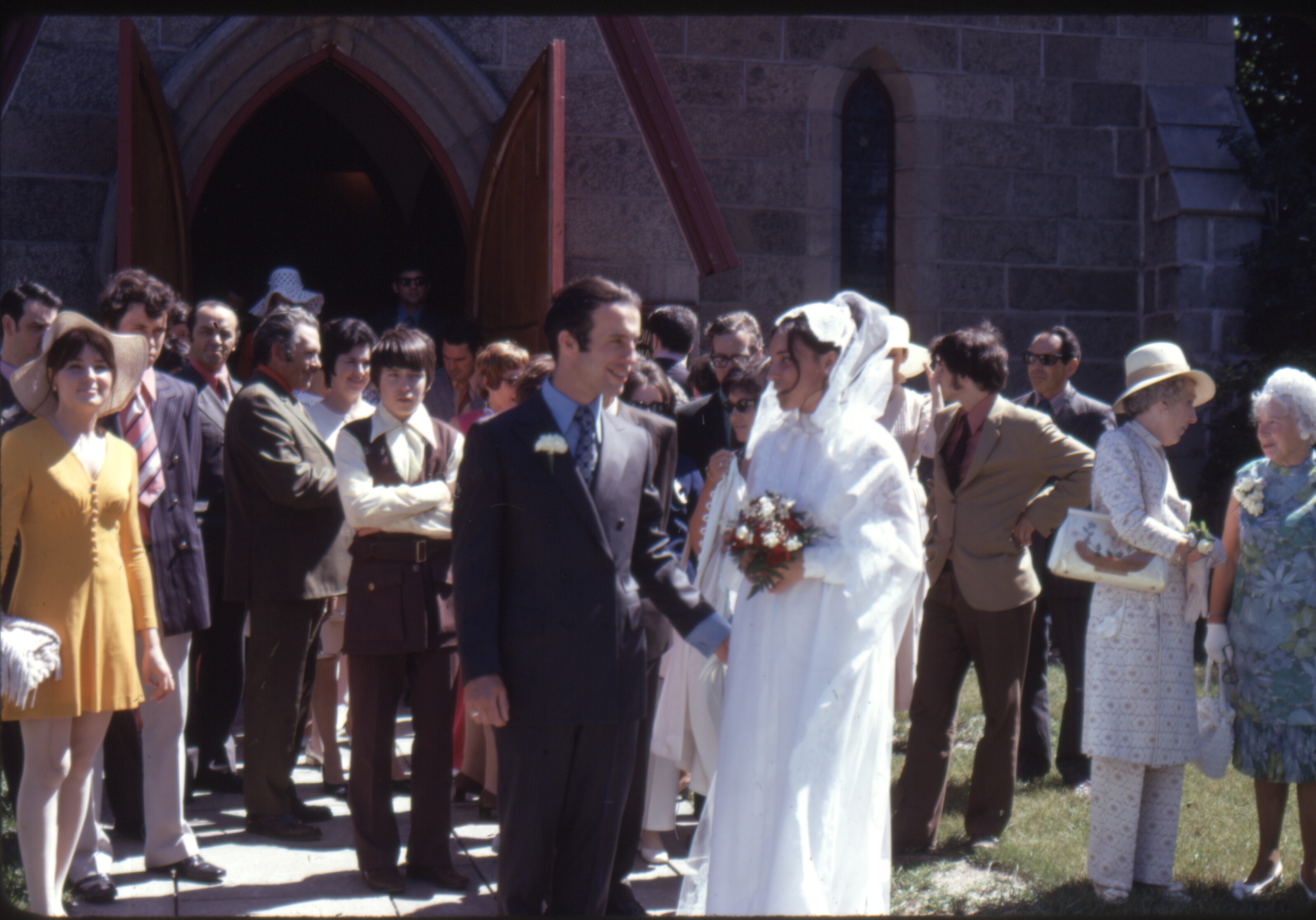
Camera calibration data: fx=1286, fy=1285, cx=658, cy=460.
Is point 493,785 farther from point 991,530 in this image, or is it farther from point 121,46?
point 121,46

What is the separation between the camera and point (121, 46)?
22.8ft

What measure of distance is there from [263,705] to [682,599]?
2090 mm

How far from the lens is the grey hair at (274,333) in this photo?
16.1 ft

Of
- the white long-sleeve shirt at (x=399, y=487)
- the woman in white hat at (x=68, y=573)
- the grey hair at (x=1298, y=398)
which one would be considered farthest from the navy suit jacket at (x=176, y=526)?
the grey hair at (x=1298, y=398)

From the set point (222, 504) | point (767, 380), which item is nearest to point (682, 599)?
point (767, 380)

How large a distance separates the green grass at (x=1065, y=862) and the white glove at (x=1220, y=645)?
0.82 meters

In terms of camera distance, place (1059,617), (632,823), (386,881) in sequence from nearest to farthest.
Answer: (632,823)
(386,881)
(1059,617)

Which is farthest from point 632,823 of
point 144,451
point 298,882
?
point 144,451

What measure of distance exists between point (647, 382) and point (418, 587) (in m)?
1.36

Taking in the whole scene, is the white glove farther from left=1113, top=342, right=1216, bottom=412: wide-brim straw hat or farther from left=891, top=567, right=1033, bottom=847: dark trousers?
left=1113, top=342, right=1216, bottom=412: wide-brim straw hat

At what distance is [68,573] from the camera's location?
3807mm

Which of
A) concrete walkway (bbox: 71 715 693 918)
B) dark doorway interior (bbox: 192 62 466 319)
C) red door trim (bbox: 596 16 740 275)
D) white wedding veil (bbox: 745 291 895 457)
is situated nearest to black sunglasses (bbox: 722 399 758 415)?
white wedding veil (bbox: 745 291 895 457)

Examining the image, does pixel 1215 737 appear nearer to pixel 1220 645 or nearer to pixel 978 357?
pixel 1220 645

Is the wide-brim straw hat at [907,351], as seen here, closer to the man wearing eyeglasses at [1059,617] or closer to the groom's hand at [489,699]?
the man wearing eyeglasses at [1059,617]
